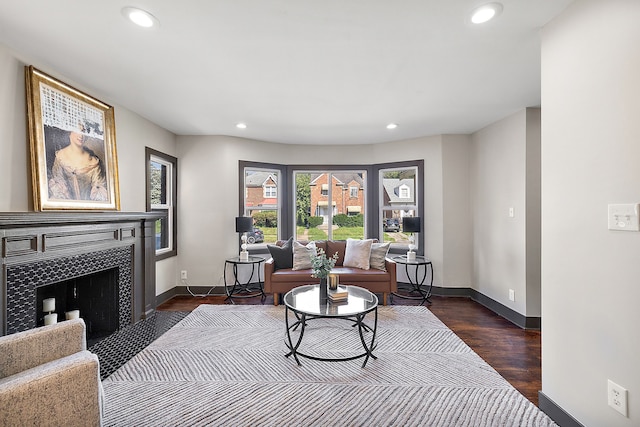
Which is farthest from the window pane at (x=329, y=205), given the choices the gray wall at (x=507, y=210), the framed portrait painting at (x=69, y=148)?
the framed portrait painting at (x=69, y=148)

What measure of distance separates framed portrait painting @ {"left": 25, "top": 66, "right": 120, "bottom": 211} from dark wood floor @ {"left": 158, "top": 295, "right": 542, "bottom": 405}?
1872 millimetres

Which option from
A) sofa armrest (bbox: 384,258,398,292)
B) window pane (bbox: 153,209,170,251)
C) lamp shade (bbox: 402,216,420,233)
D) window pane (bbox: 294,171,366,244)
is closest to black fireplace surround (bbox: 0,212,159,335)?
window pane (bbox: 153,209,170,251)

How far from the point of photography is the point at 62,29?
78.2 inches

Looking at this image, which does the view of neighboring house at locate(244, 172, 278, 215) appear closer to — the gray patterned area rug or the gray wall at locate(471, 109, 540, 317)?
the gray patterned area rug

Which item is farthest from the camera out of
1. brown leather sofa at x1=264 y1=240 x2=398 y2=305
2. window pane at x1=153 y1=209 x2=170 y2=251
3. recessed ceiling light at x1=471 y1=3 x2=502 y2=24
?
window pane at x1=153 y1=209 x2=170 y2=251

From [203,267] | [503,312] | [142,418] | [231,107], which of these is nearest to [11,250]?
[142,418]

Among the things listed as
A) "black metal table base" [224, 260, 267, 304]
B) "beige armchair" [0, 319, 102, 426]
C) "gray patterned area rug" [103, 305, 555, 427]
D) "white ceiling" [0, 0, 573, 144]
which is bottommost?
"gray patterned area rug" [103, 305, 555, 427]

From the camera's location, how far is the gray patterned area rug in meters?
1.88

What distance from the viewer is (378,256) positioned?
14.1ft

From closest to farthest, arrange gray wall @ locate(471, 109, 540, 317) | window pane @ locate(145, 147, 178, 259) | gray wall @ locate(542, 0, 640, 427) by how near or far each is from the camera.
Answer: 1. gray wall @ locate(542, 0, 640, 427)
2. gray wall @ locate(471, 109, 540, 317)
3. window pane @ locate(145, 147, 178, 259)

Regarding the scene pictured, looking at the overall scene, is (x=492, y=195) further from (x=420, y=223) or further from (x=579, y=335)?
(x=579, y=335)

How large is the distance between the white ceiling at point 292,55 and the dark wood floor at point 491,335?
254 cm

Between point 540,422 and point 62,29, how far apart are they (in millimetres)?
4029

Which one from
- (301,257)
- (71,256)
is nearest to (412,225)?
(301,257)
